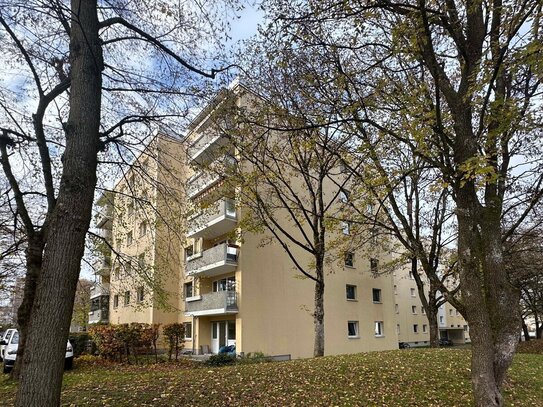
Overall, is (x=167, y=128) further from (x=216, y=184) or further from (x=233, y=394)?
(x=216, y=184)

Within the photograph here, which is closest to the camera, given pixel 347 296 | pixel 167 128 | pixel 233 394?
pixel 233 394

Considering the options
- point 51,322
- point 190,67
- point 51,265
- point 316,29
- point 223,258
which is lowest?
point 51,322

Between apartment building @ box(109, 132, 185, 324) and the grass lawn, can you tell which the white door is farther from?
the grass lawn

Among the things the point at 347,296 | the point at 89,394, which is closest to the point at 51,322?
the point at 89,394

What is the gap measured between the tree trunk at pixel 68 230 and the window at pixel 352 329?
74.4 feet

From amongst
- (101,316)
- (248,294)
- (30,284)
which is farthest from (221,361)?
(101,316)

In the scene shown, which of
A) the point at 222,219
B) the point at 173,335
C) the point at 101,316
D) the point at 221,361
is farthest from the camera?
the point at 101,316

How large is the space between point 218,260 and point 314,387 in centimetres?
1323

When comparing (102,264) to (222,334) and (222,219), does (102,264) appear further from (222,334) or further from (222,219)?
(222,334)

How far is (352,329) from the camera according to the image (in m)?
26.0

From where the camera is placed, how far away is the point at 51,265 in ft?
15.7

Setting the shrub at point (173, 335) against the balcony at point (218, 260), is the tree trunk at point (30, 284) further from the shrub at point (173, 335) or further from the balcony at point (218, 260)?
the balcony at point (218, 260)

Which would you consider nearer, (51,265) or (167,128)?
(51,265)

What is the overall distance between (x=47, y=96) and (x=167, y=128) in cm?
268
